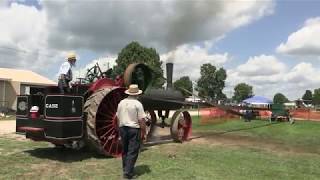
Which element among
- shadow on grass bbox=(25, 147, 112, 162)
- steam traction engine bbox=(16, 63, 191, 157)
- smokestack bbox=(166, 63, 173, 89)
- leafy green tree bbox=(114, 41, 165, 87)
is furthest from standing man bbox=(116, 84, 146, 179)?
leafy green tree bbox=(114, 41, 165, 87)

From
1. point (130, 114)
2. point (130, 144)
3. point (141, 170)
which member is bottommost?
point (141, 170)

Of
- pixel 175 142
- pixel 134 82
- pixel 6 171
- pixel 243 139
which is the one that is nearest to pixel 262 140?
pixel 243 139

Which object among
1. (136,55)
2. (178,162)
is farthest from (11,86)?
(178,162)

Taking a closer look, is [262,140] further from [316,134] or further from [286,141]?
[316,134]

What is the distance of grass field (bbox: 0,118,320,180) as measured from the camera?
Answer: 8953 millimetres

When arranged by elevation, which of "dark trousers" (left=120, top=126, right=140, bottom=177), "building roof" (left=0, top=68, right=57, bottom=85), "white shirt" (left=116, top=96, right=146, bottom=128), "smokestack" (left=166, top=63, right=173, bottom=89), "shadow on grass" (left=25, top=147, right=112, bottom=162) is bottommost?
"shadow on grass" (left=25, top=147, right=112, bottom=162)

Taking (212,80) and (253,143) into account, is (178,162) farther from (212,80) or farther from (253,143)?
(212,80)

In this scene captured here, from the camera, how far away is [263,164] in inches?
410

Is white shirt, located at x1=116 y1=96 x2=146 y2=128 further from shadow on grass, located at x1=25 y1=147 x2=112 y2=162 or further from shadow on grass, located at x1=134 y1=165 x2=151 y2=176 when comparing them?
shadow on grass, located at x1=25 y1=147 x2=112 y2=162

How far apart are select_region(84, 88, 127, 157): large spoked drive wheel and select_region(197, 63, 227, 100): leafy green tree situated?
7556 cm

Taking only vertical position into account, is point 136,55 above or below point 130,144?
above

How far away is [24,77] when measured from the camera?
43656mm

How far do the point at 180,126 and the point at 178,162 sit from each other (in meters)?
4.68

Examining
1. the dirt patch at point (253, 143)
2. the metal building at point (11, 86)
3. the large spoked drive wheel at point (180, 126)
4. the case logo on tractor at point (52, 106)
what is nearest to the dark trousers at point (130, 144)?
the case logo on tractor at point (52, 106)
